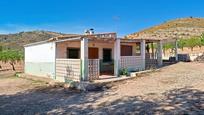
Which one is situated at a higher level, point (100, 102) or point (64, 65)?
point (64, 65)

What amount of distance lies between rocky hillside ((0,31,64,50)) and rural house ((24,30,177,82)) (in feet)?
185

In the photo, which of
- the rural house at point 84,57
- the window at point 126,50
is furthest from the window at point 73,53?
the window at point 126,50

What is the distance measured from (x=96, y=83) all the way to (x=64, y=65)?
3.56 m

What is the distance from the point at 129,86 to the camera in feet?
42.9

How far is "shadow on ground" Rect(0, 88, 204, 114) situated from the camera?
8141 millimetres

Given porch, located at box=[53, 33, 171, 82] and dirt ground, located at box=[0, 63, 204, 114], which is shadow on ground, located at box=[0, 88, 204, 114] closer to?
dirt ground, located at box=[0, 63, 204, 114]

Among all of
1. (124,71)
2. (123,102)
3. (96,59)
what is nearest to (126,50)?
(124,71)

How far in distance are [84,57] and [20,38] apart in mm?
73951

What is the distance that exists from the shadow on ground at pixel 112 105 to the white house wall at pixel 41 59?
6.65 meters

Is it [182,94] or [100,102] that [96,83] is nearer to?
[100,102]

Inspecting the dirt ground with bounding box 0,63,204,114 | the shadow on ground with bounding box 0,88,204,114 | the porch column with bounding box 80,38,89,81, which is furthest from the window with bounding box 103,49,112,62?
the shadow on ground with bounding box 0,88,204,114

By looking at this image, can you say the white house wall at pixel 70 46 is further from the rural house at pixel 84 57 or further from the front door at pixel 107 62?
the front door at pixel 107 62

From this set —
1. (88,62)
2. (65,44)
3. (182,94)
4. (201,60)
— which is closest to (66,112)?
(182,94)

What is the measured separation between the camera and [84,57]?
14.6 metres
